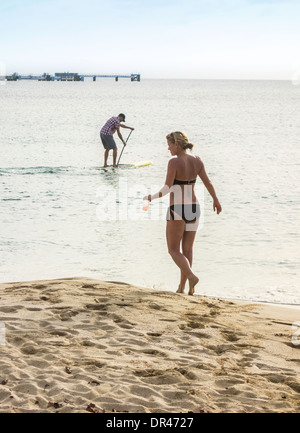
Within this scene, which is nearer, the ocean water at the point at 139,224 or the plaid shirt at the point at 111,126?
the ocean water at the point at 139,224

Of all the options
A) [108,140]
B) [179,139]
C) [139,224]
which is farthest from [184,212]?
[108,140]

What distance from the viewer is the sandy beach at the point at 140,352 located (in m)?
3.96

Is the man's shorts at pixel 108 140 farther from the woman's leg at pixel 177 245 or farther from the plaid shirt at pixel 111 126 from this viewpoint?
the woman's leg at pixel 177 245

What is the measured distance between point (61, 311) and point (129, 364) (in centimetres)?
137

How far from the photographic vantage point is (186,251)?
6.75 meters

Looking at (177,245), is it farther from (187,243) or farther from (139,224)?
(139,224)

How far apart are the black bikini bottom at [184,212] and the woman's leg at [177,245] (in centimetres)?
6

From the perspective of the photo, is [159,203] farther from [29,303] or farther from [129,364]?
[129,364]

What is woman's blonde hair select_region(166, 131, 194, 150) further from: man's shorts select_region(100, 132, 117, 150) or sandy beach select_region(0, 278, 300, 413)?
man's shorts select_region(100, 132, 117, 150)

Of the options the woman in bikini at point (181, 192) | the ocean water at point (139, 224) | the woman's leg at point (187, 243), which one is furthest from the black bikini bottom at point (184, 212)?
the ocean water at point (139, 224)

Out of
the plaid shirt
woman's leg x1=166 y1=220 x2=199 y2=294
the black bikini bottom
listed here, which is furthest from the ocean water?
the black bikini bottom

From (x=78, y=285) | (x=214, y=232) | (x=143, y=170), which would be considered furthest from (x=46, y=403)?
(x=143, y=170)

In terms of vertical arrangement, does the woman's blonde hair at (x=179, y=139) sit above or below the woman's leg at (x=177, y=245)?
above

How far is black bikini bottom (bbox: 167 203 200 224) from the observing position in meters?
6.39
